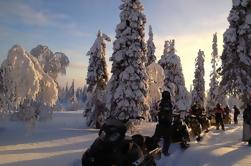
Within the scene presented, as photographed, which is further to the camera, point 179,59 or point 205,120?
point 179,59

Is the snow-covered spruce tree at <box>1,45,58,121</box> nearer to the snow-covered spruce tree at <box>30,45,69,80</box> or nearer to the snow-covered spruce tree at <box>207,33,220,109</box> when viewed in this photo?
the snow-covered spruce tree at <box>30,45,69,80</box>

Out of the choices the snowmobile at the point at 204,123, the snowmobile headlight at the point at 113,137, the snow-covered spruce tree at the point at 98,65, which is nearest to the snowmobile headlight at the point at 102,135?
the snowmobile headlight at the point at 113,137

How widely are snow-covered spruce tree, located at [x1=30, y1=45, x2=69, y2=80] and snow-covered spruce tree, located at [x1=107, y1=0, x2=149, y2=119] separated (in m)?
5.59

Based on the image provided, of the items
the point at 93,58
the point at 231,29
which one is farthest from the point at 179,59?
the point at 231,29

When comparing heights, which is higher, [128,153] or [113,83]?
[113,83]

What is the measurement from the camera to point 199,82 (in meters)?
68.6

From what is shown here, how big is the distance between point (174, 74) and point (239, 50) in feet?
68.5

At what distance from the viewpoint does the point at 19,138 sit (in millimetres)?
29094

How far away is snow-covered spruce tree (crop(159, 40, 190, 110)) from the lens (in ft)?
152

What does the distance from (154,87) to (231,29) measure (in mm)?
9529

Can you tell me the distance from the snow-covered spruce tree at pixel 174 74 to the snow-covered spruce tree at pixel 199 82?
17205mm

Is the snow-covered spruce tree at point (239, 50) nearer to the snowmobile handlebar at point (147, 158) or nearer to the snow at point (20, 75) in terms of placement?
the snow at point (20, 75)

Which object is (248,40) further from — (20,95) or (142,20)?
(20,95)

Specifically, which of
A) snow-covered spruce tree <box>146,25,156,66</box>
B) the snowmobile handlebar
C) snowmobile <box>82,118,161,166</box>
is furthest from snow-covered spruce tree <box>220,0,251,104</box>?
snow-covered spruce tree <box>146,25,156,66</box>
